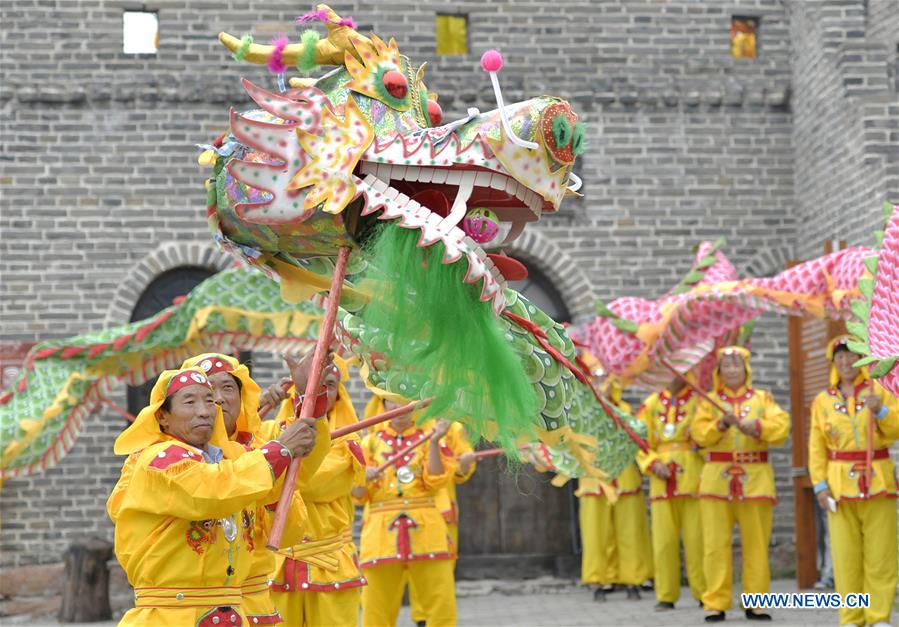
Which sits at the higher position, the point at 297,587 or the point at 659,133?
the point at 659,133

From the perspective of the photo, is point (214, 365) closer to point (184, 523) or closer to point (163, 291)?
point (184, 523)

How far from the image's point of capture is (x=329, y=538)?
590 cm

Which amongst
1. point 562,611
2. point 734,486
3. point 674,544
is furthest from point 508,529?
point 734,486

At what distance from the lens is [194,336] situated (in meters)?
9.13

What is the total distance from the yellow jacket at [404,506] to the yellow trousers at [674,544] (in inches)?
117

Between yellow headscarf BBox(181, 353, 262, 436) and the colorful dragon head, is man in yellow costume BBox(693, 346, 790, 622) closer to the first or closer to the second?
yellow headscarf BBox(181, 353, 262, 436)

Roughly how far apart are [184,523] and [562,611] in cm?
638

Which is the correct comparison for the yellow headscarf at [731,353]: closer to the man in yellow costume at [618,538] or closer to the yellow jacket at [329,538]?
the man in yellow costume at [618,538]

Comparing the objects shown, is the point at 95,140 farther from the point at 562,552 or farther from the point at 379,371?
the point at 379,371

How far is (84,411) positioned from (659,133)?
5.26 metres

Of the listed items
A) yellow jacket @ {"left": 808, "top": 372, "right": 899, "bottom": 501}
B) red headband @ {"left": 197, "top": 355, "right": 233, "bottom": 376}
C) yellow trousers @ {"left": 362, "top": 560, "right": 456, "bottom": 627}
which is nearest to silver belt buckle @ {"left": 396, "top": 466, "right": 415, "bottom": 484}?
yellow trousers @ {"left": 362, "top": 560, "right": 456, "bottom": 627}

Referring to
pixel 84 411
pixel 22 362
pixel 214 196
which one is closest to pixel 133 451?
pixel 214 196

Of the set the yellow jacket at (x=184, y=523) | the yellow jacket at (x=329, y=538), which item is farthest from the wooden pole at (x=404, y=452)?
the yellow jacket at (x=184, y=523)

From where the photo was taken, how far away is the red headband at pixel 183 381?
4270 millimetres
